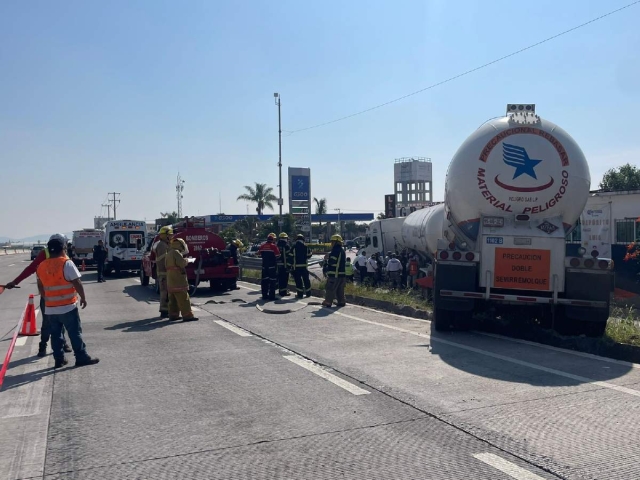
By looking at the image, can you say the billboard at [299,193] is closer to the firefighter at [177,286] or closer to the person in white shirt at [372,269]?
the person in white shirt at [372,269]

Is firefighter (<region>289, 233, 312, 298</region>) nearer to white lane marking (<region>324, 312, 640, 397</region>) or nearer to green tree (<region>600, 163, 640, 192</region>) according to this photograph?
white lane marking (<region>324, 312, 640, 397</region>)

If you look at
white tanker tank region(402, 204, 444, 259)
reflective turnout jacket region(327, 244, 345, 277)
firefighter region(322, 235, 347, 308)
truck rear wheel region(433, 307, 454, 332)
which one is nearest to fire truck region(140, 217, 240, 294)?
firefighter region(322, 235, 347, 308)

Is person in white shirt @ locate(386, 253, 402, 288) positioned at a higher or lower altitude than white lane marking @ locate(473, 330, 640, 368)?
higher

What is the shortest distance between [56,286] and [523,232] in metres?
7.16

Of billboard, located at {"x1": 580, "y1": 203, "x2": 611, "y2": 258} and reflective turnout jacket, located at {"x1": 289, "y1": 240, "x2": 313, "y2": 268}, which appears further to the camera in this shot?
billboard, located at {"x1": 580, "y1": 203, "x2": 611, "y2": 258}

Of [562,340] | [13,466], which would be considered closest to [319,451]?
[13,466]

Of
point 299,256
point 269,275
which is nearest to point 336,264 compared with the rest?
point 299,256

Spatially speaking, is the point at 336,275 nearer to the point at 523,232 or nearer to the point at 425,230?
the point at 425,230

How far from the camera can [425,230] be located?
747 inches

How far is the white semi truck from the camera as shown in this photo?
393 inches

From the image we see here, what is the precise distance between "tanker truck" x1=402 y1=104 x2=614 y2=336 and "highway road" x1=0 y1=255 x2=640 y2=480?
903mm

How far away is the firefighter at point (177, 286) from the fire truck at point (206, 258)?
17.9ft

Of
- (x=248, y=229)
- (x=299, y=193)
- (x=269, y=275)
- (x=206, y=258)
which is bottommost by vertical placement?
(x=269, y=275)

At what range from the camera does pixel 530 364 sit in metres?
8.32
